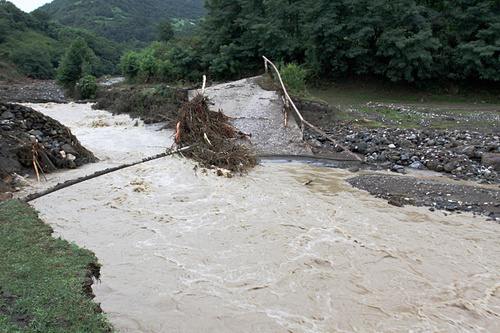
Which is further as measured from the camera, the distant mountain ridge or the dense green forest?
the distant mountain ridge

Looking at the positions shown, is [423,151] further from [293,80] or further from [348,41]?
[348,41]

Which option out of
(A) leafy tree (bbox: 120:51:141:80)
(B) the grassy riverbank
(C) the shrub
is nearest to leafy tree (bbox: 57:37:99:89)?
(A) leafy tree (bbox: 120:51:141:80)

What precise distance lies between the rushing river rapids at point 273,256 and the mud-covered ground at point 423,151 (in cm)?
73

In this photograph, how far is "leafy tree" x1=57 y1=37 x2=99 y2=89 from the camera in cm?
2430

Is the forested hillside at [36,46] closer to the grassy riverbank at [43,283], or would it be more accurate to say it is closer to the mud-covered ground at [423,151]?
the mud-covered ground at [423,151]

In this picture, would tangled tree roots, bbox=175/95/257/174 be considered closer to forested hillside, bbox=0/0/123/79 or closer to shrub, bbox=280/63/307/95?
shrub, bbox=280/63/307/95

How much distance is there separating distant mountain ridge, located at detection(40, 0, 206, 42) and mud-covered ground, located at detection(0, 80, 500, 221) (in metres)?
78.0

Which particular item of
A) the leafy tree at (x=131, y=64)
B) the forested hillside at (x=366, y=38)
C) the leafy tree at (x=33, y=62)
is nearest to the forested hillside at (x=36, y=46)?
the leafy tree at (x=33, y=62)

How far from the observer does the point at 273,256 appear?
554 cm

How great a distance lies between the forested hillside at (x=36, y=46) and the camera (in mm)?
40688

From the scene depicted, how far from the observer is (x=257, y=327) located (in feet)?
13.2

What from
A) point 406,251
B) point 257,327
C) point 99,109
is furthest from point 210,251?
point 99,109

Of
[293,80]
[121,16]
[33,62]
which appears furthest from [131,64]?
[121,16]

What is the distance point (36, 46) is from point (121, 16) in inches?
2658
